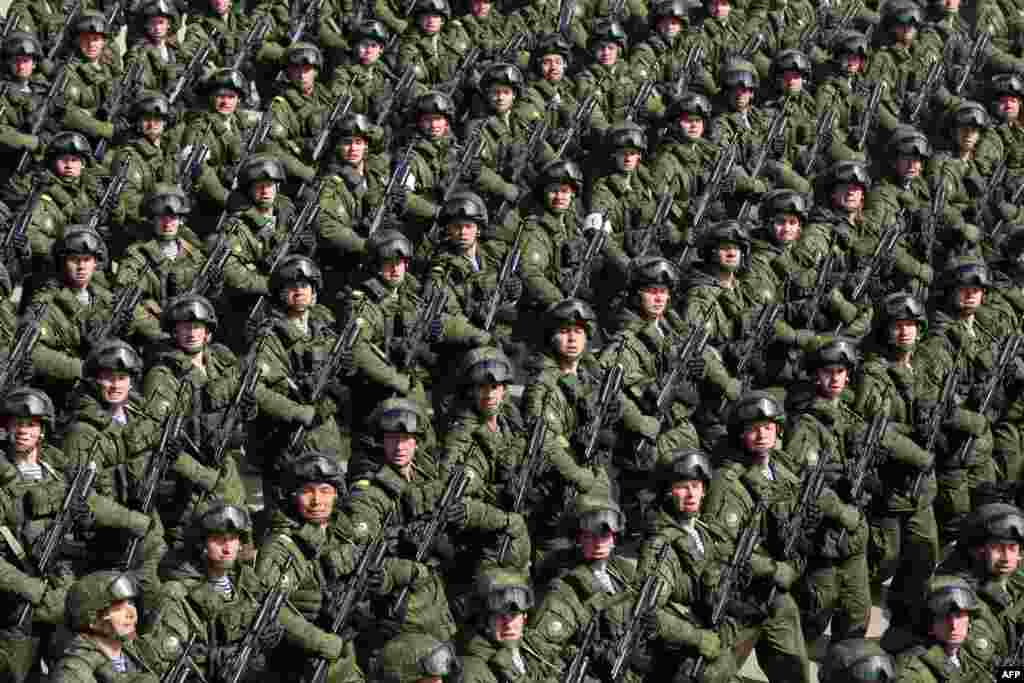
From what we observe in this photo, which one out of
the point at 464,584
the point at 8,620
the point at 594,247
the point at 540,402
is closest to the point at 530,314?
the point at 594,247

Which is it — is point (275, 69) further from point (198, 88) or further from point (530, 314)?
point (530, 314)

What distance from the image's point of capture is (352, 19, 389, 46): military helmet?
2556 centimetres

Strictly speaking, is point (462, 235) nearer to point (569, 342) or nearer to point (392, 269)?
point (392, 269)

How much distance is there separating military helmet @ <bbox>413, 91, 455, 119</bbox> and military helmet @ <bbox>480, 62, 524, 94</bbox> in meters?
A: 0.76

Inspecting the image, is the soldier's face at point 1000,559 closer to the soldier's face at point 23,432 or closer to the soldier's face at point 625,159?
the soldier's face at point 23,432

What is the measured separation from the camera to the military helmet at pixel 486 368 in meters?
18.7

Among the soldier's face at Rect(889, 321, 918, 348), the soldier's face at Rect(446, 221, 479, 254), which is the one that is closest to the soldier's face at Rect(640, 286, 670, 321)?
the soldier's face at Rect(446, 221, 479, 254)

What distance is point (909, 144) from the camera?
24.2 meters

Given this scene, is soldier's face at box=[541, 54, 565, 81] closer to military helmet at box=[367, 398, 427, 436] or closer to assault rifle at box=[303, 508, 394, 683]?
military helmet at box=[367, 398, 427, 436]

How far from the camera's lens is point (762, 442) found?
734 inches

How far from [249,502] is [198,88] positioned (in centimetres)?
549

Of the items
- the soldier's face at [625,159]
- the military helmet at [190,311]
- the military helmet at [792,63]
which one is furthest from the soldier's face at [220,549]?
the military helmet at [792,63]

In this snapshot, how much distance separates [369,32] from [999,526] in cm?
1055

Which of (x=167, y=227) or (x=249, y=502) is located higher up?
(x=167, y=227)
